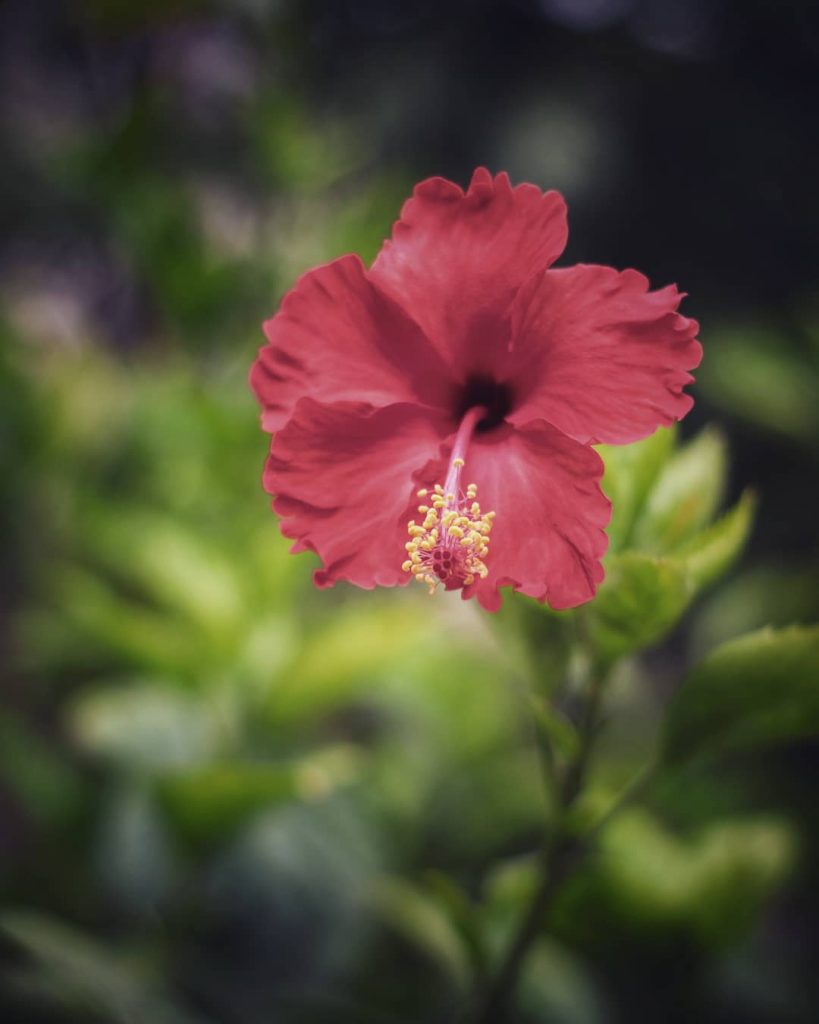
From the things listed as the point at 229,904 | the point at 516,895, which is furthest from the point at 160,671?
the point at 516,895

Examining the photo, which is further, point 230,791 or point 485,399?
point 230,791

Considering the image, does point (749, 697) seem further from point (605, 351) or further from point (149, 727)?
point (149, 727)

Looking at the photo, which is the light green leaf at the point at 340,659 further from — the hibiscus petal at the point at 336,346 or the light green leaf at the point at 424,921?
the hibiscus petal at the point at 336,346

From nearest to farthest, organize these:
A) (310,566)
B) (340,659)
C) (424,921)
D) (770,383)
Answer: (424,921) → (340,659) → (310,566) → (770,383)

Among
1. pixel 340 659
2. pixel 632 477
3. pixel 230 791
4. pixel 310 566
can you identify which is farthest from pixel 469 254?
pixel 310 566

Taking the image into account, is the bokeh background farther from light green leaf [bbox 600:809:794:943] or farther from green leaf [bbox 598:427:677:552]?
green leaf [bbox 598:427:677:552]

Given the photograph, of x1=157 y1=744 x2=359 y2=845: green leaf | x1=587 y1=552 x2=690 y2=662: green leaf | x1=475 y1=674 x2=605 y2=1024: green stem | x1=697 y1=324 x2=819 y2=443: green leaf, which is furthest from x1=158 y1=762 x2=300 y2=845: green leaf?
x1=697 y1=324 x2=819 y2=443: green leaf
